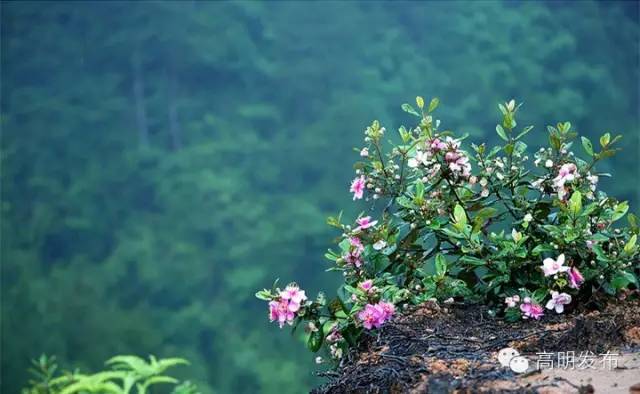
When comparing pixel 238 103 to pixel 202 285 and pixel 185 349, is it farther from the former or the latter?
pixel 185 349

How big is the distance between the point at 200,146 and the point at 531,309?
347 centimetres

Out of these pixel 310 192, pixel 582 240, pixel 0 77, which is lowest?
pixel 582 240

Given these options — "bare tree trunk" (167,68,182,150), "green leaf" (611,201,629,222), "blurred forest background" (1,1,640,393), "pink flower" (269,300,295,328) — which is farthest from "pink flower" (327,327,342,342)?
"bare tree trunk" (167,68,182,150)

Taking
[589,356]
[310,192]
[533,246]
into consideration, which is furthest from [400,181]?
[310,192]

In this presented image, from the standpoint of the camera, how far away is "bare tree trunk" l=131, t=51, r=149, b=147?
488 centimetres

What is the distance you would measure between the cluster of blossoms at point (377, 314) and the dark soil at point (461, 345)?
20 mm

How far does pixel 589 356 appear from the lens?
4.97 ft

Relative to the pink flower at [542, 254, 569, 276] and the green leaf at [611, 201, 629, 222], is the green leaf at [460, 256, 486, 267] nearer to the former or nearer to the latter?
the pink flower at [542, 254, 569, 276]

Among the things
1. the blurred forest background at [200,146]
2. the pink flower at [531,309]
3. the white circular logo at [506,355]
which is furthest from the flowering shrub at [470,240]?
the blurred forest background at [200,146]

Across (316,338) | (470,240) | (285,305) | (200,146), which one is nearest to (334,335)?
(316,338)

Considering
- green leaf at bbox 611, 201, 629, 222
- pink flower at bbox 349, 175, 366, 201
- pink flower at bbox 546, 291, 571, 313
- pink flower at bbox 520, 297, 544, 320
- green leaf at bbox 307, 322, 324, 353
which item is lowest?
green leaf at bbox 307, 322, 324, 353

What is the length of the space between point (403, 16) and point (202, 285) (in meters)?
2.19

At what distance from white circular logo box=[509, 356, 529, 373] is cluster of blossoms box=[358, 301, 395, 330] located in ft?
1.00

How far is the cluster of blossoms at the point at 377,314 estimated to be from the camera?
1.68 metres
